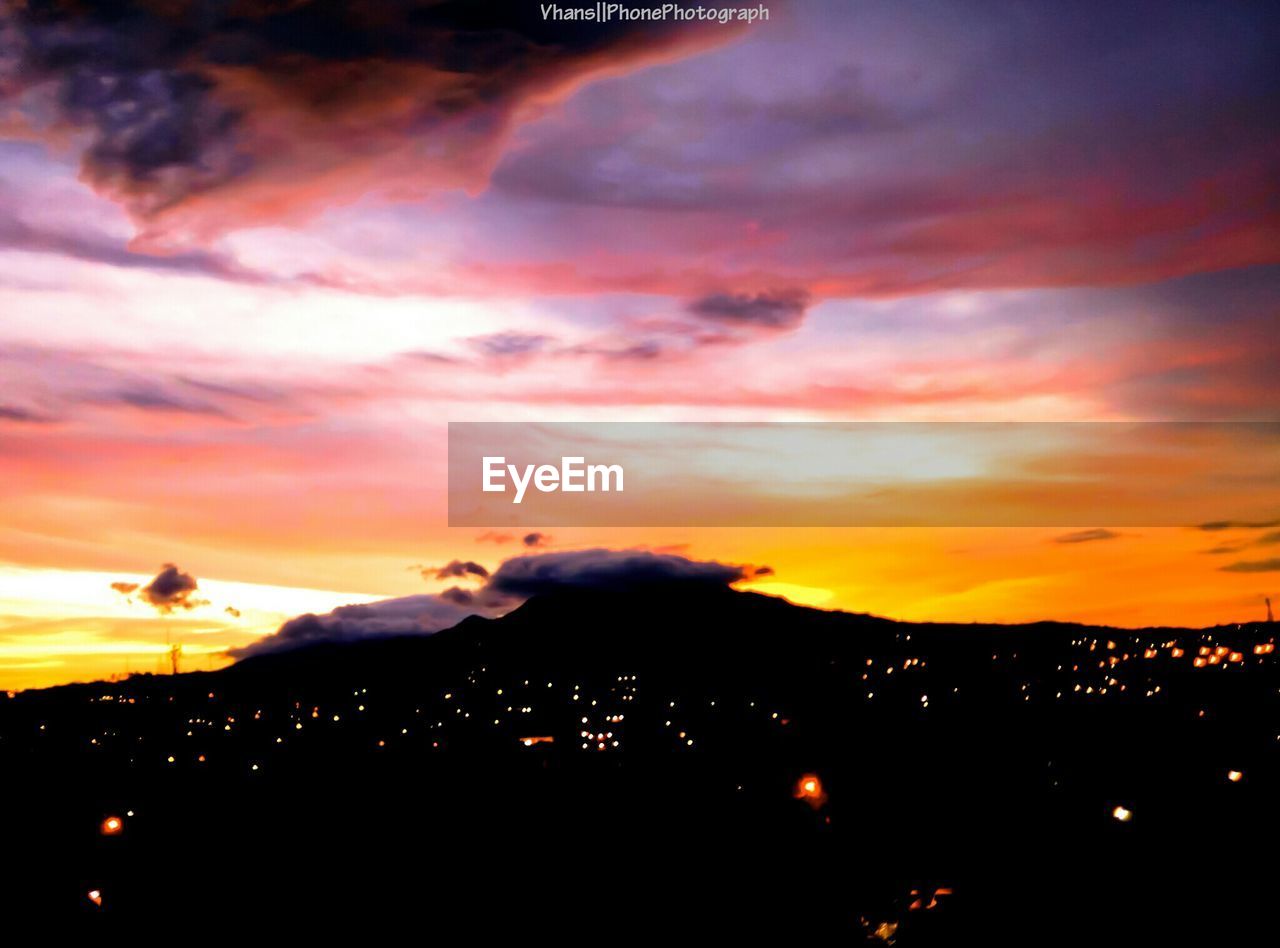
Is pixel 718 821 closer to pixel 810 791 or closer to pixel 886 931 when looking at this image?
pixel 810 791

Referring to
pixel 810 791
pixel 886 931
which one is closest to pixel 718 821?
pixel 810 791

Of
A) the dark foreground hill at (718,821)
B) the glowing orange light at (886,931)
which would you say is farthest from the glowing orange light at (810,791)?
the glowing orange light at (886,931)

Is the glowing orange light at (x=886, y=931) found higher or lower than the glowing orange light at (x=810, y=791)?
lower

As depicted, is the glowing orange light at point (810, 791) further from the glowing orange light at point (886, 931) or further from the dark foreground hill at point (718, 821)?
the glowing orange light at point (886, 931)

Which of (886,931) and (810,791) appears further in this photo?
(810,791)

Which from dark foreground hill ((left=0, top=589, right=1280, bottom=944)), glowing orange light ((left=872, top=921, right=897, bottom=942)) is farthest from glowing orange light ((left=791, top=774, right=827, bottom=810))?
glowing orange light ((left=872, top=921, right=897, bottom=942))

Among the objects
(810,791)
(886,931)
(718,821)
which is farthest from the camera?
(718,821)

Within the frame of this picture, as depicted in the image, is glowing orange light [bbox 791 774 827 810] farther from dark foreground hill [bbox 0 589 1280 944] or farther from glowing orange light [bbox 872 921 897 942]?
glowing orange light [bbox 872 921 897 942]

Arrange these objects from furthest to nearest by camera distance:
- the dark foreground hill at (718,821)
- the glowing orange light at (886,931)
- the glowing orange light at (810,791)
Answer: the glowing orange light at (810,791), the dark foreground hill at (718,821), the glowing orange light at (886,931)
